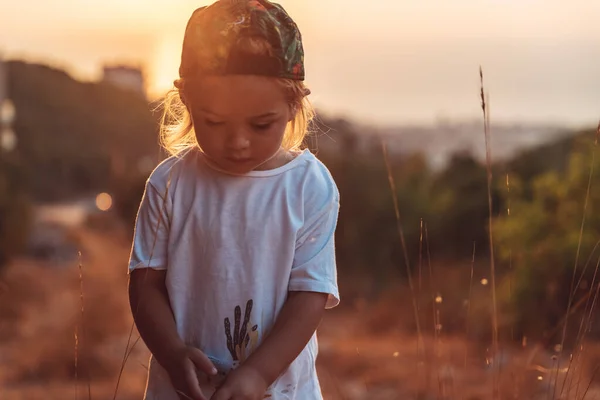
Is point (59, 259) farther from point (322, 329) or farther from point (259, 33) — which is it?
point (259, 33)

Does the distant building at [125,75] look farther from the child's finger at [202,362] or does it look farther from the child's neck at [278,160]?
the child's finger at [202,362]

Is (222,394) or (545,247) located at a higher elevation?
(222,394)

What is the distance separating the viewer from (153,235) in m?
1.62

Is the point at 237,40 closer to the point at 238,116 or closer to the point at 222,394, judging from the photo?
the point at 238,116

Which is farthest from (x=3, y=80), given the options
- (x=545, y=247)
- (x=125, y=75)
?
(x=545, y=247)

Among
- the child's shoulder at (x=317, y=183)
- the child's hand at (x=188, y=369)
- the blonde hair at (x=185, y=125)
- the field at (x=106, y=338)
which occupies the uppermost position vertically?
the blonde hair at (x=185, y=125)

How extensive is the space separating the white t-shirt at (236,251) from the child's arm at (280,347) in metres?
0.03

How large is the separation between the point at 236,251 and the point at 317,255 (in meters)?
0.14

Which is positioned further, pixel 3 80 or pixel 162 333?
pixel 3 80

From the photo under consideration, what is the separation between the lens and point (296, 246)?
1.59 metres

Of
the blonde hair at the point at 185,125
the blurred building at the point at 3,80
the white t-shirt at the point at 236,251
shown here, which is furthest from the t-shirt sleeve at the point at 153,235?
the blurred building at the point at 3,80

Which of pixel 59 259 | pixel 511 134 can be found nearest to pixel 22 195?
pixel 59 259

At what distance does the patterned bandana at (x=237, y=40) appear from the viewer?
1.51 metres

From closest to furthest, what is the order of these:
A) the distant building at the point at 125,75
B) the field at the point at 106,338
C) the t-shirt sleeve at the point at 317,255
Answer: the t-shirt sleeve at the point at 317,255, the field at the point at 106,338, the distant building at the point at 125,75
